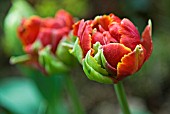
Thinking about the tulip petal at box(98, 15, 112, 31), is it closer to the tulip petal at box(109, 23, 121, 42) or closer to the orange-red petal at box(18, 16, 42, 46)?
the tulip petal at box(109, 23, 121, 42)

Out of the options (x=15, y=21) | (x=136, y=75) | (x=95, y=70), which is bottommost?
(x=136, y=75)

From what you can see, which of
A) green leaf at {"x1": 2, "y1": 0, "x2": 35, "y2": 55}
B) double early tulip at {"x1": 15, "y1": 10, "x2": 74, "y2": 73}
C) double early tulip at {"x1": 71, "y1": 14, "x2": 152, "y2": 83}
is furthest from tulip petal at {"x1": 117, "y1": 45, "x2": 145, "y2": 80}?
green leaf at {"x1": 2, "y1": 0, "x2": 35, "y2": 55}

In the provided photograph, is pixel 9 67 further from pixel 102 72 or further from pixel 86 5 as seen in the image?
pixel 102 72

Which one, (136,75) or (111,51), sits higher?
(111,51)

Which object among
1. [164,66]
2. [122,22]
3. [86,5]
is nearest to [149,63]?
[164,66]

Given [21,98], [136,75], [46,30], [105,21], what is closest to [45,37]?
[46,30]

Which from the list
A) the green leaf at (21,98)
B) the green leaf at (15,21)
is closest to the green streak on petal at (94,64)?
the green leaf at (15,21)

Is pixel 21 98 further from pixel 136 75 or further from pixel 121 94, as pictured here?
pixel 121 94
